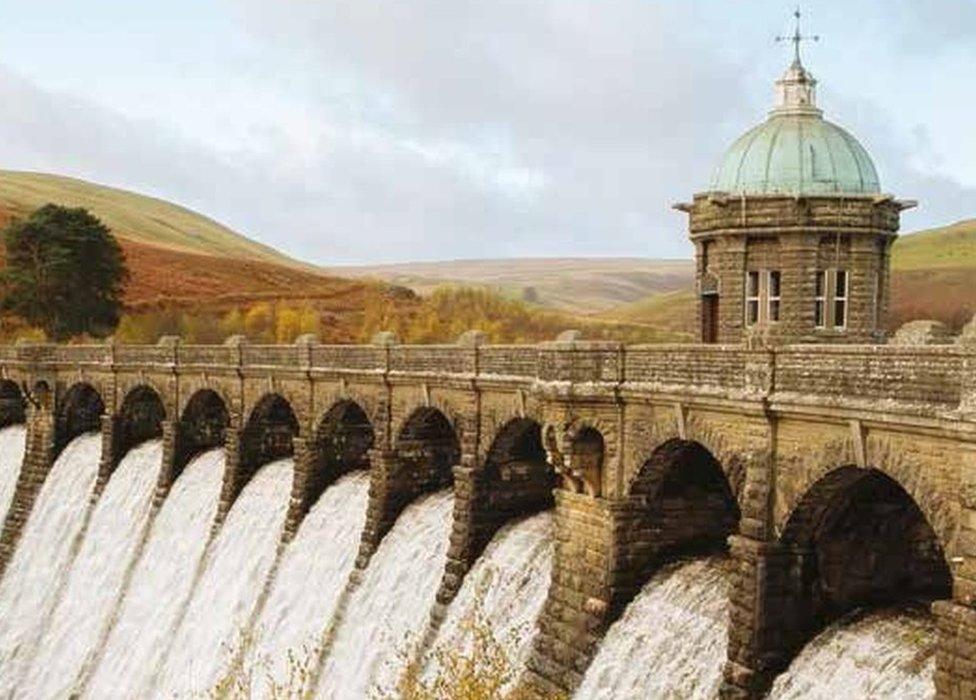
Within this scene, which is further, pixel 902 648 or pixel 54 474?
pixel 54 474

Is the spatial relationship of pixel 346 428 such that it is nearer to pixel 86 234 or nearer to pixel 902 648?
pixel 902 648

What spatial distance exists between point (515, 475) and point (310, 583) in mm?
8597

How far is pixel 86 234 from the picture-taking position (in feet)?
302

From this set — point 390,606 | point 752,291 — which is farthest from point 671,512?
point 752,291

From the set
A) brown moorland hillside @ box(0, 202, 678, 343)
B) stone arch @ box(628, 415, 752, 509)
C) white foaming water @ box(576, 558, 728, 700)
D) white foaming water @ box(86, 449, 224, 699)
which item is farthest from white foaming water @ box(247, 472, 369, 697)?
brown moorland hillside @ box(0, 202, 678, 343)

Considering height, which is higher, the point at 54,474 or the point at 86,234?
the point at 86,234

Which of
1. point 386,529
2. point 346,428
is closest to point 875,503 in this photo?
point 386,529

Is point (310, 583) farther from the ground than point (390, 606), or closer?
closer

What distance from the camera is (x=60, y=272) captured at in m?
91.8

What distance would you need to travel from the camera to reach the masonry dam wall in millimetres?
19156

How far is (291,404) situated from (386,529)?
8415 millimetres

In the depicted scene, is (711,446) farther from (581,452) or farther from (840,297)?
(840,297)

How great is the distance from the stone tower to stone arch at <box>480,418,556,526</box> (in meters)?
7.45

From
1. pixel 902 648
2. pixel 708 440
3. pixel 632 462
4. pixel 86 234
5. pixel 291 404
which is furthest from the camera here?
pixel 86 234
